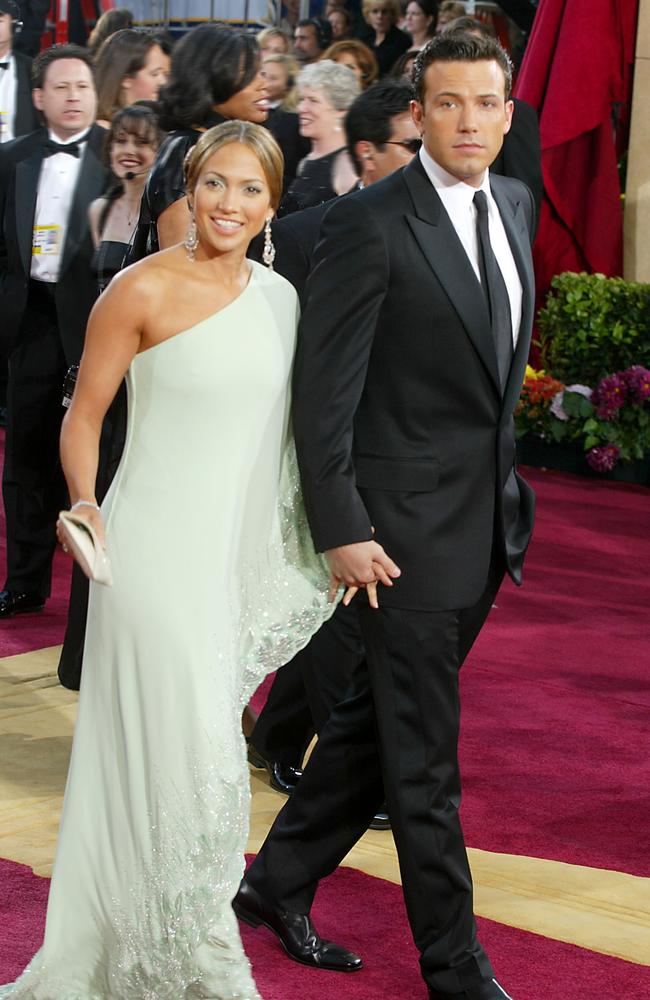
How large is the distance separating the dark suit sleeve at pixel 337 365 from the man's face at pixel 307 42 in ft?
23.9

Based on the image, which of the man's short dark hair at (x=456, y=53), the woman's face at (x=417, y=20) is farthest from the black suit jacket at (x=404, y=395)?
the woman's face at (x=417, y=20)

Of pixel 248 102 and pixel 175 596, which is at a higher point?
pixel 248 102

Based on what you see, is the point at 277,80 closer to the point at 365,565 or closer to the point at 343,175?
the point at 343,175

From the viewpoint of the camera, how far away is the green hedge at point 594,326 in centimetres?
800

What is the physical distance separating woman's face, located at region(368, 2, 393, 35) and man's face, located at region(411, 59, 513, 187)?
22.6ft

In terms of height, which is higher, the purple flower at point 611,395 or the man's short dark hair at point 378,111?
the man's short dark hair at point 378,111

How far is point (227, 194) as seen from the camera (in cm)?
252

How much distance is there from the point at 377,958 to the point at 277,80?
19.3 feet

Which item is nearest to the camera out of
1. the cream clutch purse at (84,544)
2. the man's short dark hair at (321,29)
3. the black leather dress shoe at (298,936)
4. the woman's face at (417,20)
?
the cream clutch purse at (84,544)

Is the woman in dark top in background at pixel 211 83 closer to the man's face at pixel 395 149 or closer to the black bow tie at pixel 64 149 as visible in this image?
the man's face at pixel 395 149

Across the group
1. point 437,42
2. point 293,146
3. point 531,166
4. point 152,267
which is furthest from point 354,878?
point 293,146

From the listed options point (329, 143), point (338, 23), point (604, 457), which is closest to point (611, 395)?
point (604, 457)

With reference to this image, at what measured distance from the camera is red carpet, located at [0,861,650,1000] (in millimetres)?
2809

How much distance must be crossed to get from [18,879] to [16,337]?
2.64 meters
